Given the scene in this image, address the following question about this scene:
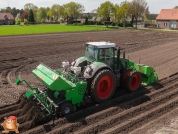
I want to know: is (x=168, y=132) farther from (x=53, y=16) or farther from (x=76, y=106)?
(x=53, y=16)

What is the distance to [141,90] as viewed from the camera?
33.9 ft

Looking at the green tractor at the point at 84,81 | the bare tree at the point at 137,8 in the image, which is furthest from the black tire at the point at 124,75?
the bare tree at the point at 137,8

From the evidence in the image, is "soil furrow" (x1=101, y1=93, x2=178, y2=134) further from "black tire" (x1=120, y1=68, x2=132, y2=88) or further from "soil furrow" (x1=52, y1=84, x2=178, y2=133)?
"black tire" (x1=120, y1=68, x2=132, y2=88)

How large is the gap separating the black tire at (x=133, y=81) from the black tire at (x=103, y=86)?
100 cm

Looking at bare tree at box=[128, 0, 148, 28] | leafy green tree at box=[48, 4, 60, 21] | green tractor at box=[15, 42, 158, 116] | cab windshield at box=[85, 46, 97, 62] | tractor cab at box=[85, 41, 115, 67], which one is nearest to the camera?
green tractor at box=[15, 42, 158, 116]

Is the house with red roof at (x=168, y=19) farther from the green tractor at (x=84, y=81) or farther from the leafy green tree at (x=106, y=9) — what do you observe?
the green tractor at (x=84, y=81)

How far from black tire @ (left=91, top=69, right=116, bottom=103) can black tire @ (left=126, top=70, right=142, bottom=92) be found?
1.00 meters

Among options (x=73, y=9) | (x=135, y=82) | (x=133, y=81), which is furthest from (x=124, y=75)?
(x=73, y=9)

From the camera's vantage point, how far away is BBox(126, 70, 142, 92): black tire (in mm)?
9679

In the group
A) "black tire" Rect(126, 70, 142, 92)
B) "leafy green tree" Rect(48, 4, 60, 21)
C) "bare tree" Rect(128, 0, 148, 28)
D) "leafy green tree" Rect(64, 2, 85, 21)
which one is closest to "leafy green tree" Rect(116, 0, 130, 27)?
"bare tree" Rect(128, 0, 148, 28)

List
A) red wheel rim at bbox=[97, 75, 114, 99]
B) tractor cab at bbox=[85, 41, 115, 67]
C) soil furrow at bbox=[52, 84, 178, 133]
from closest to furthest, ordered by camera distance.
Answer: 1. soil furrow at bbox=[52, 84, 178, 133]
2. red wheel rim at bbox=[97, 75, 114, 99]
3. tractor cab at bbox=[85, 41, 115, 67]

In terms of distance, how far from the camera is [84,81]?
8.31 m

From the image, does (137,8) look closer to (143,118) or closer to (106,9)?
(106,9)

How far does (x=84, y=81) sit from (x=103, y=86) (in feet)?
3.08
